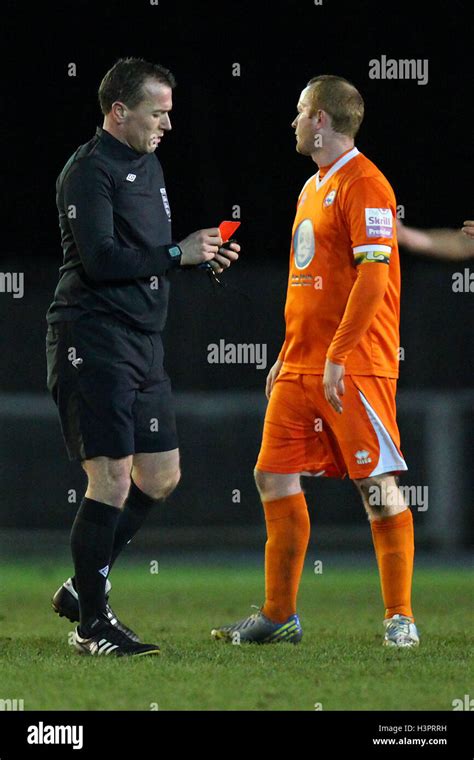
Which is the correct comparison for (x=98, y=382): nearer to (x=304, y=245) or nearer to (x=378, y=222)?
(x=304, y=245)

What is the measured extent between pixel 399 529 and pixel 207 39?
10.6 meters

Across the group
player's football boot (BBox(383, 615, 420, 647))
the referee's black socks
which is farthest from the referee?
player's football boot (BBox(383, 615, 420, 647))

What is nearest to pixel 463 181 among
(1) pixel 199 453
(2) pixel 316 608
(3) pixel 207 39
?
(3) pixel 207 39

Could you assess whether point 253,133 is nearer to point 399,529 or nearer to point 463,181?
point 463,181

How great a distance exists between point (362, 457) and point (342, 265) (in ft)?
2.44

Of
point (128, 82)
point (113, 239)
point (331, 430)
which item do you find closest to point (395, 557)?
point (331, 430)

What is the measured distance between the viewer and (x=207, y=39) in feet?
52.3

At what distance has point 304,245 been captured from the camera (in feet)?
20.7

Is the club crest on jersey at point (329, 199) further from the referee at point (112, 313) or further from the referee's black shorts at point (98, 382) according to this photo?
the referee's black shorts at point (98, 382)

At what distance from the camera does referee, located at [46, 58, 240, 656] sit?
19.3 ft

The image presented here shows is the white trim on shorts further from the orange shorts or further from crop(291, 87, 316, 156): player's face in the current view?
crop(291, 87, 316, 156): player's face

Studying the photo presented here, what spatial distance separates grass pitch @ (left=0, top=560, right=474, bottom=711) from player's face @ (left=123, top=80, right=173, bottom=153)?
6.32 feet

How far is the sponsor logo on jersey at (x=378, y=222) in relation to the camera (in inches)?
237

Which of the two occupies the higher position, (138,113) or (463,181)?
(463,181)
